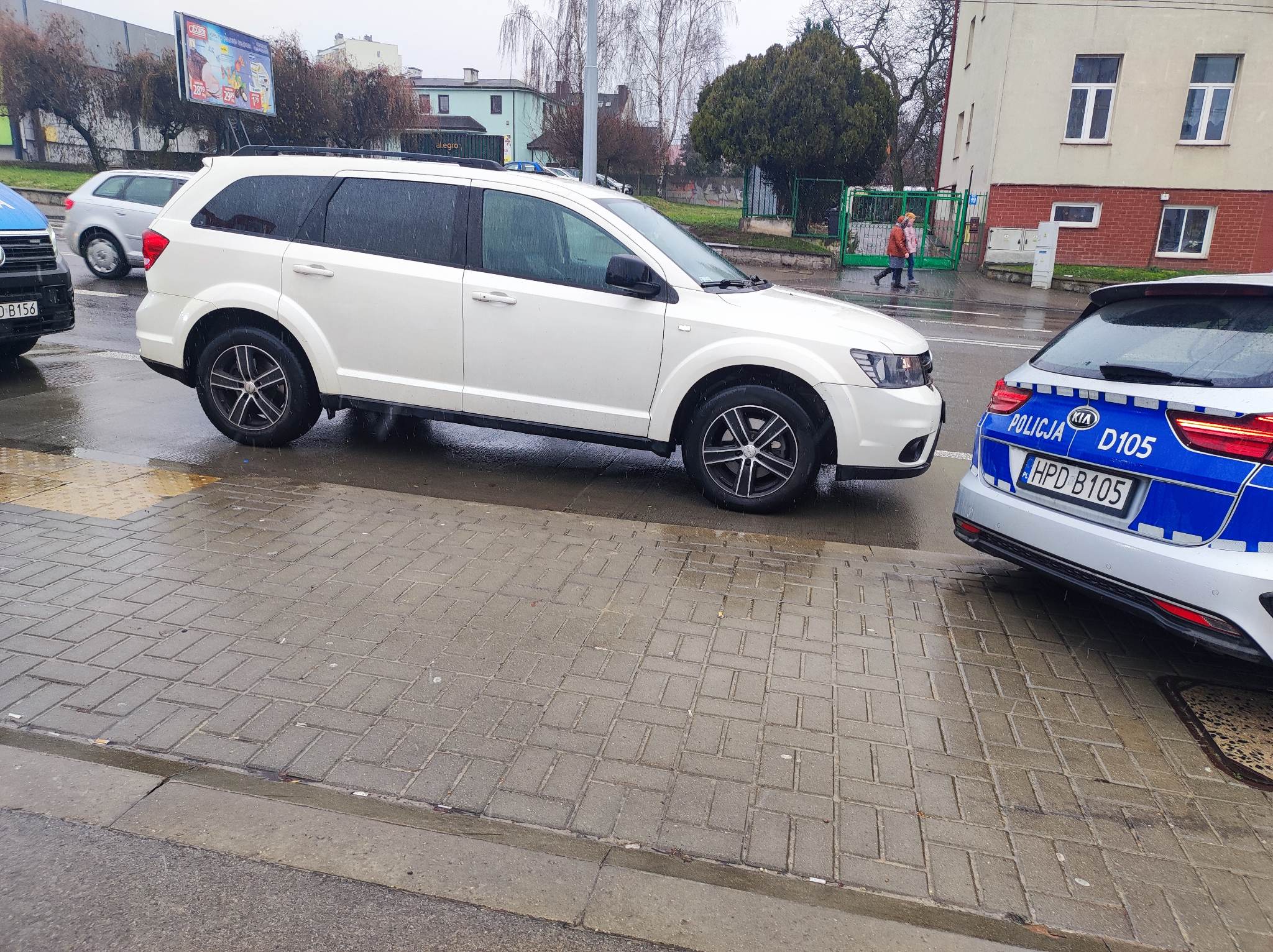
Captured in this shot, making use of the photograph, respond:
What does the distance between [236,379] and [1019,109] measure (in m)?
22.5

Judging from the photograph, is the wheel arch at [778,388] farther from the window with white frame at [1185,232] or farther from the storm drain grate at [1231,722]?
the window with white frame at [1185,232]

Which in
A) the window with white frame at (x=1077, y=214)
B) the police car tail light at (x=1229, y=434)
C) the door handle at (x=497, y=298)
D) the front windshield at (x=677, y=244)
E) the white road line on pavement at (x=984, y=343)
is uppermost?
the window with white frame at (x=1077, y=214)

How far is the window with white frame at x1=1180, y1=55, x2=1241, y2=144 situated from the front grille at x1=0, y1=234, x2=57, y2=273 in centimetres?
2424

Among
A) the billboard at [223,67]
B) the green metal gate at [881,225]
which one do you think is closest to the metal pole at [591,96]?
the green metal gate at [881,225]

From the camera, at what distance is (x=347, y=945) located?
92.6 inches

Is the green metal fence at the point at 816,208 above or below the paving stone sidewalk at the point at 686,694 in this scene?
above

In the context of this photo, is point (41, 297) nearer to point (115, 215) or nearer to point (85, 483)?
point (85, 483)

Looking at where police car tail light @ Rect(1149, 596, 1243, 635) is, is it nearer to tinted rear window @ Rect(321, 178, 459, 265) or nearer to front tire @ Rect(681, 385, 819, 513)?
front tire @ Rect(681, 385, 819, 513)

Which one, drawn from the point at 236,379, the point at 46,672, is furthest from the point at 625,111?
the point at 46,672

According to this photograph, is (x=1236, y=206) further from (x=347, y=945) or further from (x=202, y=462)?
(x=347, y=945)

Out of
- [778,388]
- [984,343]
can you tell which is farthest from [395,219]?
[984,343]

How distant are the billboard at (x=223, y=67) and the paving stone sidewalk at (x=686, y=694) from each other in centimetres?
3322

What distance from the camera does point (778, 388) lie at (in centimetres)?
547

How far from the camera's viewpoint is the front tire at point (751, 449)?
5391mm
